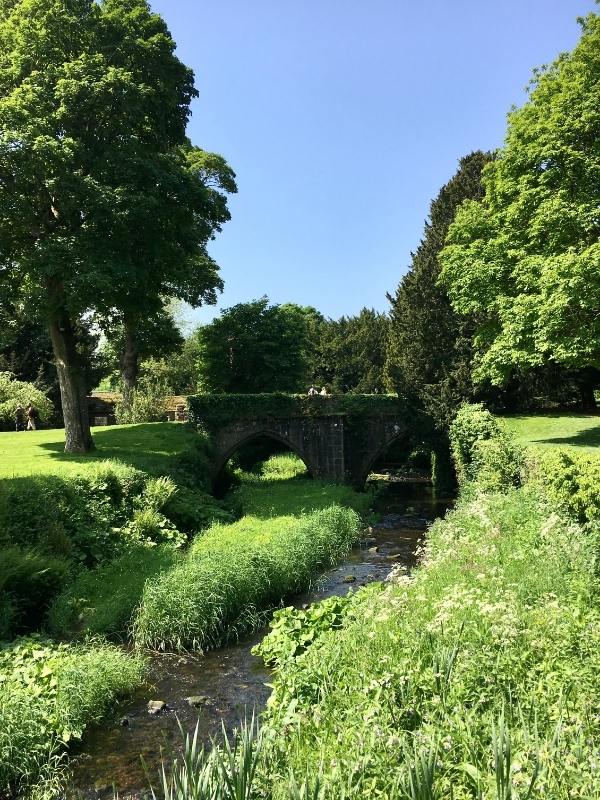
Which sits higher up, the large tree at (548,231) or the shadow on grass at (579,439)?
the large tree at (548,231)

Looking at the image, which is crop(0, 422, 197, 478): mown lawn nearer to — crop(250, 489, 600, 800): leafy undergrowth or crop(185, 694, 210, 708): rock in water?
crop(185, 694, 210, 708): rock in water

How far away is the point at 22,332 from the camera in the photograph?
3822cm

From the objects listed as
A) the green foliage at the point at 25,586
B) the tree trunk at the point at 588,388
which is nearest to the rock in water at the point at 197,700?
the green foliage at the point at 25,586

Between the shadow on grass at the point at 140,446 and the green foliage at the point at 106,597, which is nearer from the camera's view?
the green foliage at the point at 106,597

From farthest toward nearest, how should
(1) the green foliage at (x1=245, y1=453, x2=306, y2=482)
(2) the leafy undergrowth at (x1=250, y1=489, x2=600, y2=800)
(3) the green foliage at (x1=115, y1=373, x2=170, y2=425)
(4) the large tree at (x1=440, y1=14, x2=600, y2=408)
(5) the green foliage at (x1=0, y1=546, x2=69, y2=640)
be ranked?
(1) the green foliage at (x1=245, y1=453, x2=306, y2=482), (3) the green foliage at (x1=115, y1=373, x2=170, y2=425), (4) the large tree at (x1=440, y1=14, x2=600, y2=408), (5) the green foliage at (x1=0, y1=546, x2=69, y2=640), (2) the leafy undergrowth at (x1=250, y1=489, x2=600, y2=800)

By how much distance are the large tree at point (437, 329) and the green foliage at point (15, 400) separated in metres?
20.3

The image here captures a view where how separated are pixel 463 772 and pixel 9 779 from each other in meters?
5.47

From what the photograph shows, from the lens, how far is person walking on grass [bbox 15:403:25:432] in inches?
1222

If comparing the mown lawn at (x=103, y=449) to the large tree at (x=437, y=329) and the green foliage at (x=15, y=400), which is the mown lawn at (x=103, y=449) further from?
the large tree at (x=437, y=329)

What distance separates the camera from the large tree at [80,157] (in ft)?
54.7

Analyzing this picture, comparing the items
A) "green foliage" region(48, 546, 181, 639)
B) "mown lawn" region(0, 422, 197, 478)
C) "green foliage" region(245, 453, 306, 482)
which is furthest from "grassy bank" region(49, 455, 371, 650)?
"green foliage" region(245, 453, 306, 482)

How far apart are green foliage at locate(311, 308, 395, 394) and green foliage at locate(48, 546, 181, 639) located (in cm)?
3995

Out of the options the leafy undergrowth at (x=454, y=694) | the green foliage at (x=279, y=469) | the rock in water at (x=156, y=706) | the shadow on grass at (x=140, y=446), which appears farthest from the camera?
the green foliage at (x=279, y=469)

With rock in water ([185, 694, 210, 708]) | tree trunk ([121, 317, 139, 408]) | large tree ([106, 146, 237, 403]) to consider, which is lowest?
rock in water ([185, 694, 210, 708])
